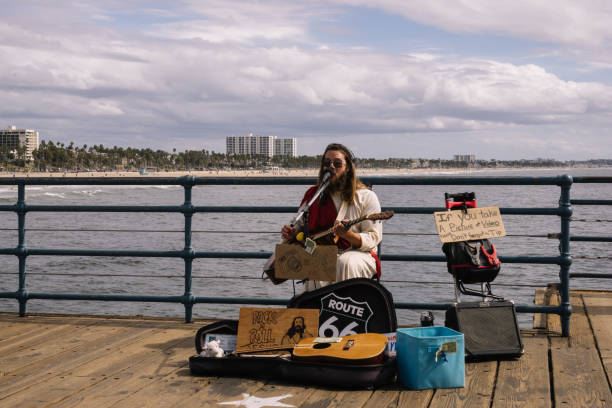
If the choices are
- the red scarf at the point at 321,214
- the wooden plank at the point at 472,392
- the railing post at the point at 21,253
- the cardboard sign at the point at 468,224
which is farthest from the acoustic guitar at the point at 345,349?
the railing post at the point at 21,253

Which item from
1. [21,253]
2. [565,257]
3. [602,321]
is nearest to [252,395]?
[565,257]

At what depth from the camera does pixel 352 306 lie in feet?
14.6

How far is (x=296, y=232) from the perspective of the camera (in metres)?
4.64

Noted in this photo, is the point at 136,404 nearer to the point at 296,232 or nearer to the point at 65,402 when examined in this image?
the point at 65,402

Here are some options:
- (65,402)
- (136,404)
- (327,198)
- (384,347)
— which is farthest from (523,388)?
(65,402)

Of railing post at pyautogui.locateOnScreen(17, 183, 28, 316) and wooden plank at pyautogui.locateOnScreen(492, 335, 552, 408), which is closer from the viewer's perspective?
wooden plank at pyautogui.locateOnScreen(492, 335, 552, 408)

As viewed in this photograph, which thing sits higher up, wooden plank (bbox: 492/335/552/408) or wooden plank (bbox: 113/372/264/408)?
wooden plank (bbox: 492/335/552/408)

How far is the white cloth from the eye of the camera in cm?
453

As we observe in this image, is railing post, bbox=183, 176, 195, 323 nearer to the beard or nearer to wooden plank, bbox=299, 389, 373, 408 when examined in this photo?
the beard

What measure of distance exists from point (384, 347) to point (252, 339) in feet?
2.88

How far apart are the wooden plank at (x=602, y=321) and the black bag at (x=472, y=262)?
0.90 metres

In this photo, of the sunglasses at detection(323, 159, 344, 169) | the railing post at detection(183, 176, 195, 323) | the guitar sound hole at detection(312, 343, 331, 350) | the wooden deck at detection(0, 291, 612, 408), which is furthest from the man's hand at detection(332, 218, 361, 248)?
the railing post at detection(183, 176, 195, 323)

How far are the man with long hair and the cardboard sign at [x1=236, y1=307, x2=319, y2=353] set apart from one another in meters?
0.34

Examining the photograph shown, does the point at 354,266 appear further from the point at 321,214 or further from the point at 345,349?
the point at 345,349
